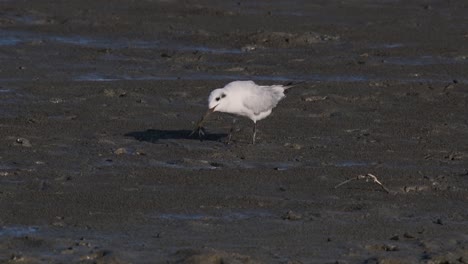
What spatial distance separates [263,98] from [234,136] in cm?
47

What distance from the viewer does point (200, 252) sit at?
909 centimetres

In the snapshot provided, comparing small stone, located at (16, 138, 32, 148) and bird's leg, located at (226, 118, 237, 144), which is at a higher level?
small stone, located at (16, 138, 32, 148)

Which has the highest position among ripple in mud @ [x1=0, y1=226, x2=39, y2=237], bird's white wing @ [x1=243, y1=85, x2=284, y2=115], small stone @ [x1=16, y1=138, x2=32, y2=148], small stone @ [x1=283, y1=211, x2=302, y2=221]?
bird's white wing @ [x1=243, y1=85, x2=284, y2=115]

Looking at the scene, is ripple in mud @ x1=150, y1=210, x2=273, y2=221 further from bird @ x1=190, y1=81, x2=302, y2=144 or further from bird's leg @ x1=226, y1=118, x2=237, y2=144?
bird's leg @ x1=226, y1=118, x2=237, y2=144

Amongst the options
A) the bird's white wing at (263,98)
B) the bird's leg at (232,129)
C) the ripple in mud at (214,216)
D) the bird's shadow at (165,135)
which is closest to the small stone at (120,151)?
the bird's shadow at (165,135)

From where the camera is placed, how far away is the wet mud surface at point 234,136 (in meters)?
9.69

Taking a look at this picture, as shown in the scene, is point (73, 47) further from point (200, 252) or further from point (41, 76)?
point (200, 252)

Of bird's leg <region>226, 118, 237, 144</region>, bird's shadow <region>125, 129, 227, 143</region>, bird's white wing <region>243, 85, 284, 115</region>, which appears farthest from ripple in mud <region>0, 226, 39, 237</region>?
bird's white wing <region>243, 85, 284, 115</region>

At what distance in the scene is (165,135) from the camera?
1309 centimetres

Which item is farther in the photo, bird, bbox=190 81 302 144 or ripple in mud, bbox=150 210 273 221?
bird, bbox=190 81 302 144

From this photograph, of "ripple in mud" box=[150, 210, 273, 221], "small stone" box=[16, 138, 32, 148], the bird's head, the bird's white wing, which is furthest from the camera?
the bird's white wing

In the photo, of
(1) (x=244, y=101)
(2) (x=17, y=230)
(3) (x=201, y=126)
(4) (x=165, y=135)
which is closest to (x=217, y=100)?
(1) (x=244, y=101)

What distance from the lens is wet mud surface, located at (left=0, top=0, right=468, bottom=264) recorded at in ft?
31.8

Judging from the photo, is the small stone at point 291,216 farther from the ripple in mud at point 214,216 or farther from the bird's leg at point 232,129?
the bird's leg at point 232,129
